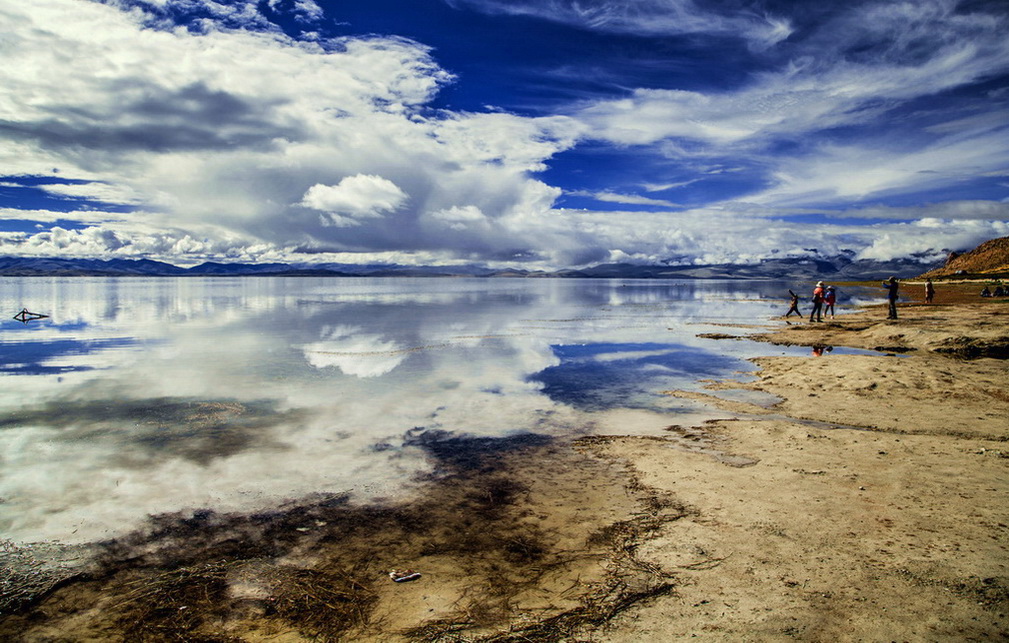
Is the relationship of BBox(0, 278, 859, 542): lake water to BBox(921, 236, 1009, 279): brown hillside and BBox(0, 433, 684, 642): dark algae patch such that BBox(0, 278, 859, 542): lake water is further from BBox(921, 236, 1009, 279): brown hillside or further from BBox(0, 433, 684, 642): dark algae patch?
BBox(921, 236, 1009, 279): brown hillside

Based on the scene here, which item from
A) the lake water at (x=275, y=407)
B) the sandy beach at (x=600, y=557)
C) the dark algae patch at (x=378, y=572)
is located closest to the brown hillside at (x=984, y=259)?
the lake water at (x=275, y=407)

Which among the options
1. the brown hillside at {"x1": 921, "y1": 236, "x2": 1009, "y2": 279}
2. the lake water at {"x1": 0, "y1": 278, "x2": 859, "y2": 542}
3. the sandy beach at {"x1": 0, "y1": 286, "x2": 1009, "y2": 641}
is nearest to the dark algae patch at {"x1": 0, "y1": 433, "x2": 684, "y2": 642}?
the sandy beach at {"x1": 0, "y1": 286, "x2": 1009, "y2": 641}

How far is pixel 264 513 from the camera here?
936cm

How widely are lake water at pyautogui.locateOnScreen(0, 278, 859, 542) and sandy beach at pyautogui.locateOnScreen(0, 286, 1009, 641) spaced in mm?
1475

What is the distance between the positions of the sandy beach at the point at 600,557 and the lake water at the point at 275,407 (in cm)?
147

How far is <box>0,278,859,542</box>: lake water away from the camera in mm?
10438

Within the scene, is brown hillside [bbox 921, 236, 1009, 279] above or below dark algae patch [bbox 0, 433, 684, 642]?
above

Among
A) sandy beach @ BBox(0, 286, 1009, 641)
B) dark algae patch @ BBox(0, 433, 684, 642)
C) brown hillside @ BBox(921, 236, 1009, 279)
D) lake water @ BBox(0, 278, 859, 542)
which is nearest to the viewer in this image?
sandy beach @ BBox(0, 286, 1009, 641)

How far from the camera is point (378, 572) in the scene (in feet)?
24.4

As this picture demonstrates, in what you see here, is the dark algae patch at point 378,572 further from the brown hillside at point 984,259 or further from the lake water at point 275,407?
the brown hillside at point 984,259

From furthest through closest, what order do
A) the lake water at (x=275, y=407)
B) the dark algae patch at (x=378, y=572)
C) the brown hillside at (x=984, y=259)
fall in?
1. the brown hillside at (x=984, y=259)
2. the lake water at (x=275, y=407)
3. the dark algae patch at (x=378, y=572)

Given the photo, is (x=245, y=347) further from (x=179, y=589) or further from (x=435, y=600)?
(x=435, y=600)

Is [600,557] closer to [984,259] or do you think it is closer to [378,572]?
[378,572]

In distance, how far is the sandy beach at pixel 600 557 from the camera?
6172 millimetres
